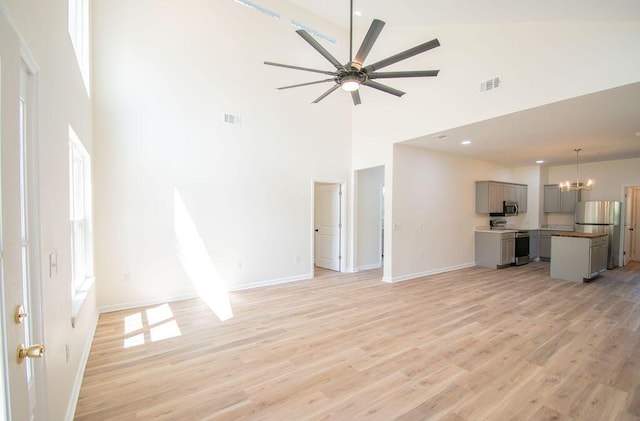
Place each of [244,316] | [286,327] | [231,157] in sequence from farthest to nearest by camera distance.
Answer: [231,157] < [244,316] < [286,327]

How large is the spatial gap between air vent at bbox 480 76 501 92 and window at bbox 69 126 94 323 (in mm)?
5030

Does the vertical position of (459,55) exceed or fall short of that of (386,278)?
it exceeds it

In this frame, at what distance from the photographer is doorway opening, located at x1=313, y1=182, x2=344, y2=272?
22.1ft

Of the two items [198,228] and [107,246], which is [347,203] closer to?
[198,228]

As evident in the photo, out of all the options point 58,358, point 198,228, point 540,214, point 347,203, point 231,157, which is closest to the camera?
point 58,358

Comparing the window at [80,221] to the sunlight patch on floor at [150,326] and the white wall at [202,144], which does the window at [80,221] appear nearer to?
the white wall at [202,144]

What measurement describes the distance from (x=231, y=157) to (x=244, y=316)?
106 inches

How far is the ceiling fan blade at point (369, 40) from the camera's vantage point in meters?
2.40

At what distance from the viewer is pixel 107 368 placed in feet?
8.81

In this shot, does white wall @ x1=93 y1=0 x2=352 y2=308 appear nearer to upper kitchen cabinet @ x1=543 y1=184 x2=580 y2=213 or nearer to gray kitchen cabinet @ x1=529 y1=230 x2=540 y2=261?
gray kitchen cabinet @ x1=529 y1=230 x2=540 y2=261

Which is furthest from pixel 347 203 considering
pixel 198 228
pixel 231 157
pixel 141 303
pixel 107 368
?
pixel 107 368

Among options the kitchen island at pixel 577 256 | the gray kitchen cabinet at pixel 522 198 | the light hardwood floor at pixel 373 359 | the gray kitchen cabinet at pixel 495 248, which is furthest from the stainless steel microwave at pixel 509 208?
the light hardwood floor at pixel 373 359

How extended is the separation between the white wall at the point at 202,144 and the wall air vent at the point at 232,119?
9 cm

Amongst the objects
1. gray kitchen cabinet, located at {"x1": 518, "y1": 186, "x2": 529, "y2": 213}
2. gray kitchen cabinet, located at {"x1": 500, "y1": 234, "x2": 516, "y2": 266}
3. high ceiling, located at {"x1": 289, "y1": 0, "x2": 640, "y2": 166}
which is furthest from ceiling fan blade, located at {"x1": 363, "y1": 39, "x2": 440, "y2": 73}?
gray kitchen cabinet, located at {"x1": 518, "y1": 186, "x2": 529, "y2": 213}
